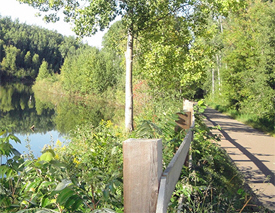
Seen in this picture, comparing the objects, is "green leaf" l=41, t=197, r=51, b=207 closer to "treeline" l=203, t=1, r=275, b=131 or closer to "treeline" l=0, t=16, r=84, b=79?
"treeline" l=203, t=1, r=275, b=131

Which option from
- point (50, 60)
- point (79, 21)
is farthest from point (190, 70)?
point (50, 60)

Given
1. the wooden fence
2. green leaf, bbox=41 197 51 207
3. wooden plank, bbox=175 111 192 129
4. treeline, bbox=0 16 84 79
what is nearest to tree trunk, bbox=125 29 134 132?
wooden plank, bbox=175 111 192 129

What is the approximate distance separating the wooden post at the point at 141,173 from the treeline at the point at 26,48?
97503mm

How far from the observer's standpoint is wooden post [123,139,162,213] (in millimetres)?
1461

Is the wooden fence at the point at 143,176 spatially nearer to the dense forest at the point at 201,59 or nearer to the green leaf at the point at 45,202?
the green leaf at the point at 45,202

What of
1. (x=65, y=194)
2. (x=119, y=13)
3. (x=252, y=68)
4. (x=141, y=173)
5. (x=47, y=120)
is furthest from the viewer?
(x=47, y=120)

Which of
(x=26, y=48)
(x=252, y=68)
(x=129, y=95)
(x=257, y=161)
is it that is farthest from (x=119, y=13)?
(x=26, y=48)

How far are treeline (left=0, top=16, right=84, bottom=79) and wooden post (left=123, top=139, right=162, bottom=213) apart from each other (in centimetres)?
9750

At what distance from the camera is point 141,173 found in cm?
147

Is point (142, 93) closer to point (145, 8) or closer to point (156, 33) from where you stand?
point (156, 33)

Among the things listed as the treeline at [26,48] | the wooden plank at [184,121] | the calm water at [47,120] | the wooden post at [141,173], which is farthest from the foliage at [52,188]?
the treeline at [26,48]

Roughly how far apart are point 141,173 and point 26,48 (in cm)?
12828

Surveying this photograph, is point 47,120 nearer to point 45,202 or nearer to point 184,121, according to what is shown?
Result: point 184,121

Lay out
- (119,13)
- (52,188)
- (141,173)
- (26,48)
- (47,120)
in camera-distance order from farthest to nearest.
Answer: (26,48), (47,120), (119,13), (52,188), (141,173)
